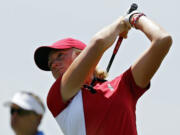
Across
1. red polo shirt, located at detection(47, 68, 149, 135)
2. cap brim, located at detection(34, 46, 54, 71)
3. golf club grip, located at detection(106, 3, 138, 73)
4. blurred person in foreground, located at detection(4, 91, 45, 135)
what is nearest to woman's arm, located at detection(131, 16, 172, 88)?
red polo shirt, located at detection(47, 68, 149, 135)

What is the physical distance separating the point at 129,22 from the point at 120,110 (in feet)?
3.23

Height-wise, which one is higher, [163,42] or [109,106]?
[163,42]

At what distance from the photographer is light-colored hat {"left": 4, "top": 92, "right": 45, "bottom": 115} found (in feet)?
26.3

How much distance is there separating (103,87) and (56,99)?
0.53m

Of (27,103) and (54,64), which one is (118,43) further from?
(27,103)

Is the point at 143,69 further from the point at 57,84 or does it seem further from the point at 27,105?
the point at 27,105

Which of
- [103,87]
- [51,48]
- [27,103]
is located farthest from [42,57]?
[27,103]

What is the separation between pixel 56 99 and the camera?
31.0 feet

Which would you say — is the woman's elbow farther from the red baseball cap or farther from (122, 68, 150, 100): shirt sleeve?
the red baseball cap

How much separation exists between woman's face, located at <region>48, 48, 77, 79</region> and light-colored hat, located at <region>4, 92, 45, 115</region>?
1597 millimetres

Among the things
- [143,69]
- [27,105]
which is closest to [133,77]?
[143,69]

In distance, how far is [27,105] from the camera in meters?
8.03

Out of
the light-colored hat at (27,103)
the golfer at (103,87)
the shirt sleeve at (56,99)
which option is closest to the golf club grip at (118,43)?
the golfer at (103,87)

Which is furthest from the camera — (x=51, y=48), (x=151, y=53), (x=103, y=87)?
(x=51, y=48)
